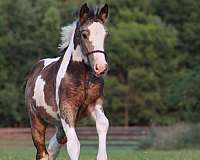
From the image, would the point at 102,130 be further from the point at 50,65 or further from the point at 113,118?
the point at 113,118

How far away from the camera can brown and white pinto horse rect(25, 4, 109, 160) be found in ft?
33.6

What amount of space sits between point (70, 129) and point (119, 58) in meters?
40.9

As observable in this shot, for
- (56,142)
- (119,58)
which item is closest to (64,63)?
(56,142)

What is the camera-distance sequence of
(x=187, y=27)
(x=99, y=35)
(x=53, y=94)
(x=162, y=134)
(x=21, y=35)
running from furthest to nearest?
(x=187, y=27), (x=21, y=35), (x=162, y=134), (x=53, y=94), (x=99, y=35)

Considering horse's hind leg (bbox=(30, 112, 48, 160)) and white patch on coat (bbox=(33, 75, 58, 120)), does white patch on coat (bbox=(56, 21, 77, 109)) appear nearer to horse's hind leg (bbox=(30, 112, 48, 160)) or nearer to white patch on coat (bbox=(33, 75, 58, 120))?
white patch on coat (bbox=(33, 75, 58, 120))

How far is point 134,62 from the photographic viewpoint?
51344mm

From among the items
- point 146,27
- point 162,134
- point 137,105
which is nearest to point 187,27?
point 146,27

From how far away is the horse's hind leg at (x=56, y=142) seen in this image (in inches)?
464

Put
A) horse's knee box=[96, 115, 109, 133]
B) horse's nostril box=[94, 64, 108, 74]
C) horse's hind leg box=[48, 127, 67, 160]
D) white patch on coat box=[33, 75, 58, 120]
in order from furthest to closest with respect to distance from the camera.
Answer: horse's hind leg box=[48, 127, 67, 160] < white patch on coat box=[33, 75, 58, 120] < horse's knee box=[96, 115, 109, 133] < horse's nostril box=[94, 64, 108, 74]

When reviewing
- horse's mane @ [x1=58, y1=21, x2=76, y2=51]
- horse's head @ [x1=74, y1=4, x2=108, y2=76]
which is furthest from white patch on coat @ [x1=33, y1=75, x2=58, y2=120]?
horse's head @ [x1=74, y1=4, x2=108, y2=76]

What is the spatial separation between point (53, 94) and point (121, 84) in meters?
39.6

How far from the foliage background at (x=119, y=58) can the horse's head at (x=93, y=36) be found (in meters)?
38.0

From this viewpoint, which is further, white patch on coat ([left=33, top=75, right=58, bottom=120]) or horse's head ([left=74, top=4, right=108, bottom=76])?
white patch on coat ([left=33, top=75, right=58, bottom=120])

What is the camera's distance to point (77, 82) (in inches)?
417
